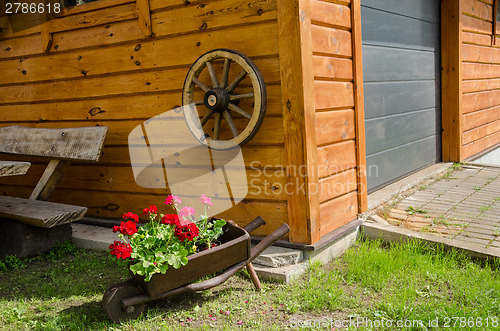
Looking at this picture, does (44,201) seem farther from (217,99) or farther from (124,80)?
(217,99)

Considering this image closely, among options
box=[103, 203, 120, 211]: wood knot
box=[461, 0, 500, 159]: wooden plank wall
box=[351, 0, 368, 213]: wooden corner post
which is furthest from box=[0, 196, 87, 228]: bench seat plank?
box=[461, 0, 500, 159]: wooden plank wall

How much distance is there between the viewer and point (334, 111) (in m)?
3.97

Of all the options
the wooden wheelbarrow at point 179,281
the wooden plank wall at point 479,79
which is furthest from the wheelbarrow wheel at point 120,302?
the wooden plank wall at point 479,79

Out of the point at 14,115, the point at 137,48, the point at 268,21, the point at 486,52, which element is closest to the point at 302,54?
the point at 268,21

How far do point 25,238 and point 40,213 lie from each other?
1.05ft

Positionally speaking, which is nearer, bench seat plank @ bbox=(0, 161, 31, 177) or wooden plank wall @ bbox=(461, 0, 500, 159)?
bench seat plank @ bbox=(0, 161, 31, 177)

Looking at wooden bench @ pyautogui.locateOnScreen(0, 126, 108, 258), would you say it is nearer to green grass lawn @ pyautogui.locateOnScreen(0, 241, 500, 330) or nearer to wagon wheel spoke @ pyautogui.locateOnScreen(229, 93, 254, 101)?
green grass lawn @ pyautogui.locateOnScreen(0, 241, 500, 330)

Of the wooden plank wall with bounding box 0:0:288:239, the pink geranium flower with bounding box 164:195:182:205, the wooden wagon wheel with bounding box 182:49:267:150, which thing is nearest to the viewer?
the pink geranium flower with bounding box 164:195:182:205

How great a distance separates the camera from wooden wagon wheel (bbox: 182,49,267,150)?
3.51 meters

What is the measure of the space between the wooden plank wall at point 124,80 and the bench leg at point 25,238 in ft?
1.96

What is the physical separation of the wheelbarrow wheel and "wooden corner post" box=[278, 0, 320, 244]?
1291 mm

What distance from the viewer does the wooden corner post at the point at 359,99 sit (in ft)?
13.7

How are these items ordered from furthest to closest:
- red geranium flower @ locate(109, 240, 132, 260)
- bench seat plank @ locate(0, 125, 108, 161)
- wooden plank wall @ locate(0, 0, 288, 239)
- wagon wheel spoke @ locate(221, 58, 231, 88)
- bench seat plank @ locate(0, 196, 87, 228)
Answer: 1. bench seat plank @ locate(0, 125, 108, 161)
2. bench seat plank @ locate(0, 196, 87, 228)
3. wooden plank wall @ locate(0, 0, 288, 239)
4. wagon wheel spoke @ locate(221, 58, 231, 88)
5. red geranium flower @ locate(109, 240, 132, 260)

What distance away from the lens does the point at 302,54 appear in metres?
3.47
